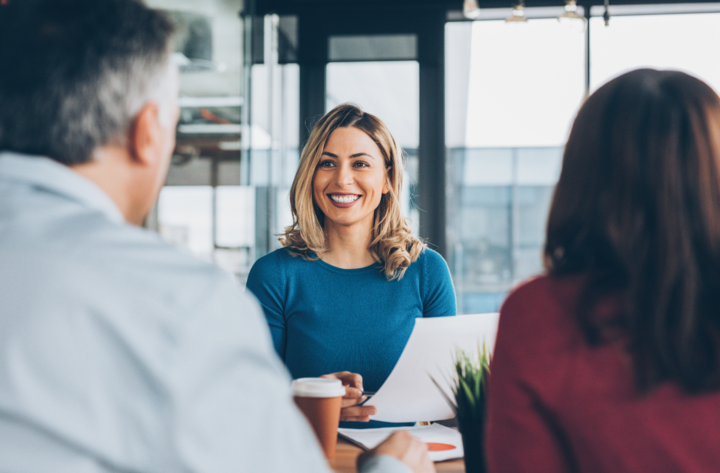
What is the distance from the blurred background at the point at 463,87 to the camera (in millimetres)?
3596

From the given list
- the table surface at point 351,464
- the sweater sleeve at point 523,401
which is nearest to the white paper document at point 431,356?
the table surface at point 351,464

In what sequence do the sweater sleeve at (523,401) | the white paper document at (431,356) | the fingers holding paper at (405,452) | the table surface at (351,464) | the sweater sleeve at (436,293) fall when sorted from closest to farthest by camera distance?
1. the sweater sleeve at (523,401)
2. the fingers holding paper at (405,452)
3. the table surface at (351,464)
4. the white paper document at (431,356)
5. the sweater sleeve at (436,293)

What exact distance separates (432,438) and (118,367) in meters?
0.84

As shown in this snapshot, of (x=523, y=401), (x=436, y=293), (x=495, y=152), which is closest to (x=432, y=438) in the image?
(x=523, y=401)

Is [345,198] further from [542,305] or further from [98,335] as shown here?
[98,335]

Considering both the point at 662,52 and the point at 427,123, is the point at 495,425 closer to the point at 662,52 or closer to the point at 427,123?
the point at 427,123

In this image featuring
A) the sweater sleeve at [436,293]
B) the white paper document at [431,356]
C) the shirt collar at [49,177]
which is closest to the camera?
the shirt collar at [49,177]

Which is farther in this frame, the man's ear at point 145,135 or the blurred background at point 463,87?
the blurred background at point 463,87

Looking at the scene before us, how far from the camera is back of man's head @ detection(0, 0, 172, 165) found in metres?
0.62

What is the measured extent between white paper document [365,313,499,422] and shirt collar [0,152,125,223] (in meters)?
0.74

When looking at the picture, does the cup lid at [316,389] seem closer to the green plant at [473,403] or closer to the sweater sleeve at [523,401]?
the green plant at [473,403]

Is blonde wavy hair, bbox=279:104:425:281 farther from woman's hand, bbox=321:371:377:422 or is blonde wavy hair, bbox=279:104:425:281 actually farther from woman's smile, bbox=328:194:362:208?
woman's hand, bbox=321:371:377:422

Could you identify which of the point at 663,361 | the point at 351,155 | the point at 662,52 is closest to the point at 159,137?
the point at 663,361

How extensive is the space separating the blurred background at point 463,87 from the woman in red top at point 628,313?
2.86 m
